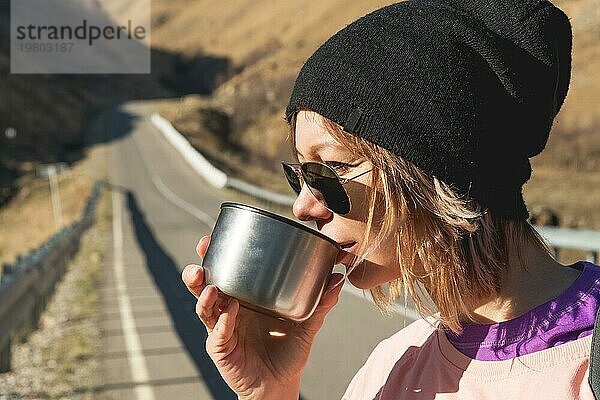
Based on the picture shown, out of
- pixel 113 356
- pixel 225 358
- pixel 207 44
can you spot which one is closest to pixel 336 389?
pixel 113 356

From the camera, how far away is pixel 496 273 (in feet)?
5.83

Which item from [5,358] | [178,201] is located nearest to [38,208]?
[178,201]

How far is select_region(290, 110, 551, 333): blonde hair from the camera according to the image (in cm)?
172

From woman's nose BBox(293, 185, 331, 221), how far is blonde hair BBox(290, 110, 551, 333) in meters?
0.14

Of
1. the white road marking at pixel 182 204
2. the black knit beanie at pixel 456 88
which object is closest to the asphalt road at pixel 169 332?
the black knit beanie at pixel 456 88

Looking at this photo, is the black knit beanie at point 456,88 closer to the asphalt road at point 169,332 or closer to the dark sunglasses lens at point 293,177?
the dark sunglasses lens at point 293,177

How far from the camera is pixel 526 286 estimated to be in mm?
1746

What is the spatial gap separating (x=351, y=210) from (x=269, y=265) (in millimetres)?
234

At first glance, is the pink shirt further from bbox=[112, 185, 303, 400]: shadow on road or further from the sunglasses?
bbox=[112, 185, 303, 400]: shadow on road

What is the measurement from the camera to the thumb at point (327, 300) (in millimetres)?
1963

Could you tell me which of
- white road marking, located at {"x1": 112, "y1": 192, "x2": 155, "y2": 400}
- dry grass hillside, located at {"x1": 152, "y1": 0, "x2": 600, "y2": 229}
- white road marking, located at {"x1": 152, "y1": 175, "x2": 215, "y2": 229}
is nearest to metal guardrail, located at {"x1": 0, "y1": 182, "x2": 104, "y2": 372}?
white road marking, located at {"x1": 112, "y1": 192, "x2": 155, "y2": 400}

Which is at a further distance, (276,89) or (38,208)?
(276,89)

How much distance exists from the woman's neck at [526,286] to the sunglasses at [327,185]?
351mm

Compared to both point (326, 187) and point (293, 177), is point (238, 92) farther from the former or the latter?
→ point (326, 187)
